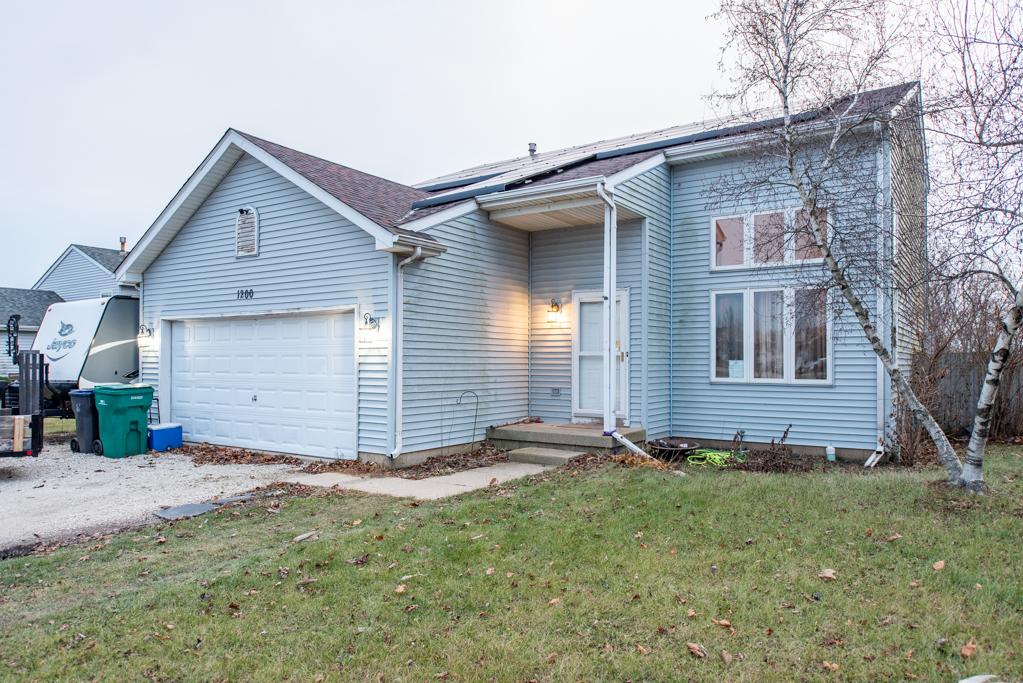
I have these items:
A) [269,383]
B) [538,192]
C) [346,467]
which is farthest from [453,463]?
[538,192]

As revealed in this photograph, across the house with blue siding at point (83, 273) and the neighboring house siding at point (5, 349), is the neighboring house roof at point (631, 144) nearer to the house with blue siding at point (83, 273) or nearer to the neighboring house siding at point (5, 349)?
the house with blue siding at point (83, 273)

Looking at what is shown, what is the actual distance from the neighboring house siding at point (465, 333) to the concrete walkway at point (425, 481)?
42.6 inches

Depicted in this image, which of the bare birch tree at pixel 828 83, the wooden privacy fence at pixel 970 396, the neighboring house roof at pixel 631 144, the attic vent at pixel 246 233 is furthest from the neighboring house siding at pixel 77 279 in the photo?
the wooden privacy fence at pixel 970 396

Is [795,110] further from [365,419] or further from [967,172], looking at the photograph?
[365,419]

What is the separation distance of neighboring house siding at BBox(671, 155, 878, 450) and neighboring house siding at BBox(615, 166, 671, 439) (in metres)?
0.16

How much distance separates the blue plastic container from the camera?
36.6ft

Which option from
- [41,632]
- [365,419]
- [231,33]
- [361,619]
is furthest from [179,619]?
[231,33]

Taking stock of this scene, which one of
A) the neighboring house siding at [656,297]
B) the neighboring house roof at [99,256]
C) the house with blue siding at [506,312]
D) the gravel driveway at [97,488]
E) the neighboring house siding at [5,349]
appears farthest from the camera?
the neighboring house roof at [99,256]

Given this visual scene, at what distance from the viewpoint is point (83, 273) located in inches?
1050

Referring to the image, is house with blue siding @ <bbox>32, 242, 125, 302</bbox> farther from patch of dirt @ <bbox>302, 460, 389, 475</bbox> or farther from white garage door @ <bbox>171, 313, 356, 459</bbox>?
patch of dirt @ <bbox>302, 460, 389, 475</bbox>

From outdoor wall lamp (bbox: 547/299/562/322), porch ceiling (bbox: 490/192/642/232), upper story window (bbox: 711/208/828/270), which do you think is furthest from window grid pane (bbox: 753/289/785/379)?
outdoor wall lamp (bbox: 547/299/562/322)

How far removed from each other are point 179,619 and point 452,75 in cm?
2075

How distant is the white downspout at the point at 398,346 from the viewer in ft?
30.3

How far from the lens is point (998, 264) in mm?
6035
